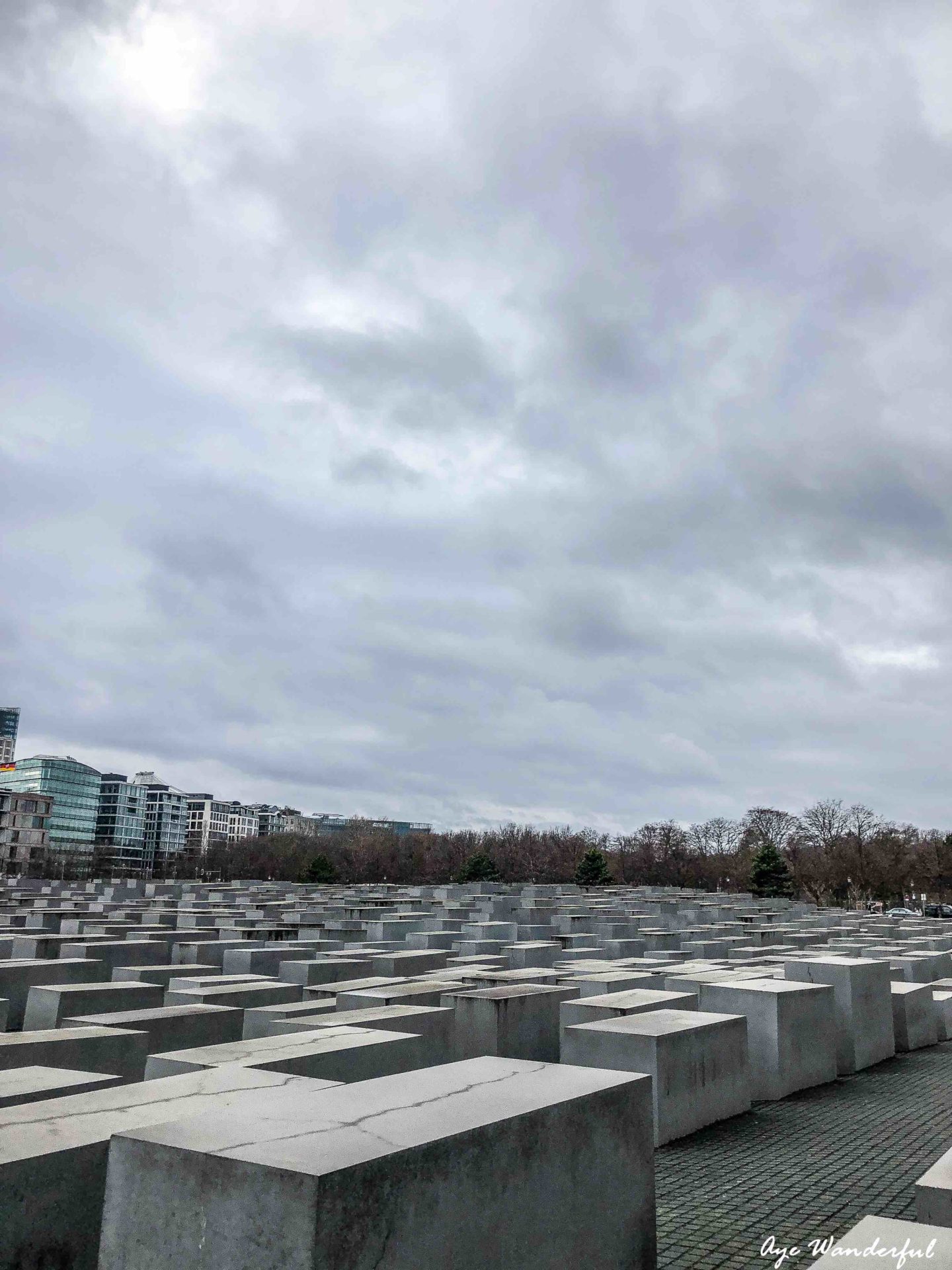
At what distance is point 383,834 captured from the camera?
336 feet

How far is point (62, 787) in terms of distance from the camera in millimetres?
142875

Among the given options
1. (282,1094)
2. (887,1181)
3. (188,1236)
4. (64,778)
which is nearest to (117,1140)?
(188,1236)

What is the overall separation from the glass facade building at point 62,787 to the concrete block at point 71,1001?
135400 millimetres

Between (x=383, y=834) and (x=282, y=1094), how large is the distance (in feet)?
330

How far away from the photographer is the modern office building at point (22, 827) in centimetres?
9738

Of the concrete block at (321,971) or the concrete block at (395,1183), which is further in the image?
the concrete block at (321,971)

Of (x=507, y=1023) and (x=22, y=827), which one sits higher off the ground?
(x=22, y=827)

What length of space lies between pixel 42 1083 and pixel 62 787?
495 ft

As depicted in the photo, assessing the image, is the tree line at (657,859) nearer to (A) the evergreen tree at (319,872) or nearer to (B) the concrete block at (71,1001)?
(A) the evergreen tree at (319,872)

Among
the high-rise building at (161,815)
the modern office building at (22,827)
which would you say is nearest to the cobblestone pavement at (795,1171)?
the modern office building at (22,827)

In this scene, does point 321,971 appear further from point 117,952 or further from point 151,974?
point 117,952

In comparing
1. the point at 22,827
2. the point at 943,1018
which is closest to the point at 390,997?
the point at 943,1018

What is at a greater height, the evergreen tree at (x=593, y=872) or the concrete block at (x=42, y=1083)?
the evergreen tree at (x=593, y=872)

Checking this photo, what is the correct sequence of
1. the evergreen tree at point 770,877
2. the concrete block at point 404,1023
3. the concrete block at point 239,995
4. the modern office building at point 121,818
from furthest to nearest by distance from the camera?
the modern office building at point 121,818, the evergreen tree at point 770,877, the concrete block at point 239,995, the concrete block at point 404,1023
